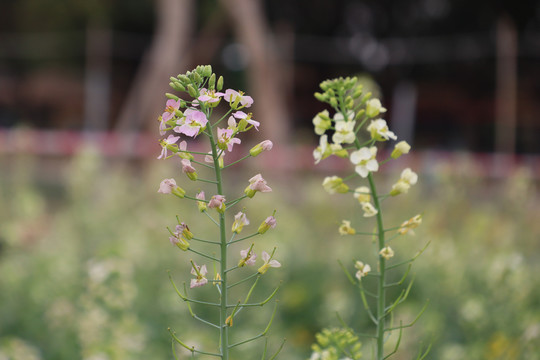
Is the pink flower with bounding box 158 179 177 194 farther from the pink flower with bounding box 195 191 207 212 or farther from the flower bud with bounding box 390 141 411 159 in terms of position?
the flower bud with bounding box 390 141 411 159

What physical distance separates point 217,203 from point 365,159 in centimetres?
30

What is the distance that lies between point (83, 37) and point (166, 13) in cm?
Answer: 844

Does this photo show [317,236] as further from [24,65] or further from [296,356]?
[24,65]

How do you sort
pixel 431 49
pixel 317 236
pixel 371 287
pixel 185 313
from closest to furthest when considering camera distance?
1. pixel 185 313
2. pixel 371 287
3. pixel 317 236
4. pixel 431 49

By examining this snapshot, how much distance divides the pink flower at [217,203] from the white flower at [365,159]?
0.26 meters

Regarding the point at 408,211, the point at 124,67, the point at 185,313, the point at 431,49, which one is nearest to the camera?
the point at 185,313

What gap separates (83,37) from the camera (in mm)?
16375

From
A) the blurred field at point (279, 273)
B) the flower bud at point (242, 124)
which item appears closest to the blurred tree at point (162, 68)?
the blurred field at point (279, 273)

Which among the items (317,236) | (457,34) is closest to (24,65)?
(457,34)

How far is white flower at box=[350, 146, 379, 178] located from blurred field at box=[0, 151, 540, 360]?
1.08m

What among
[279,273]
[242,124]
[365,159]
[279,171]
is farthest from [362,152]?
[279,171]

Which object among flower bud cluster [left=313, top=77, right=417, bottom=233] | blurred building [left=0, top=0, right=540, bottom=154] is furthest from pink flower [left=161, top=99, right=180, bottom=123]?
blurred building [left=0, top=0, right=540, bottom=154]

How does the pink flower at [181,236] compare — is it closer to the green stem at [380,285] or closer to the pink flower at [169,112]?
the pink flower at [169,112]

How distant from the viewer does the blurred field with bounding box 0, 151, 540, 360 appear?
266 centimetres
